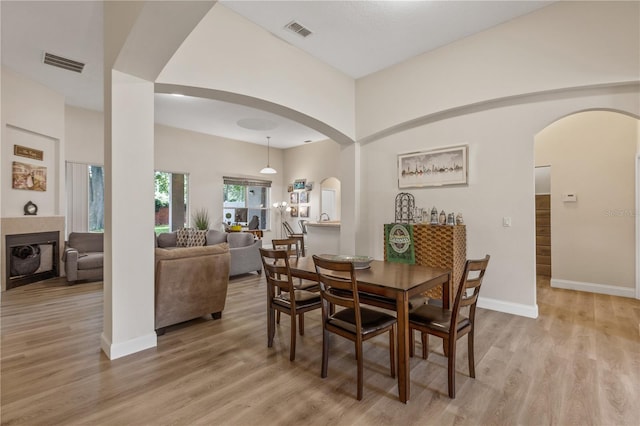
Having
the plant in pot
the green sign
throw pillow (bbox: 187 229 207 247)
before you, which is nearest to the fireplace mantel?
throw pillow (bbox: 187 229 207 247)

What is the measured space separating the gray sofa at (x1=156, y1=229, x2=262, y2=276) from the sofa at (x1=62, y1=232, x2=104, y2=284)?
116 cm

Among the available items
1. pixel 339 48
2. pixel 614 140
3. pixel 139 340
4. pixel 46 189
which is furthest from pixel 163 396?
pixel 614 140

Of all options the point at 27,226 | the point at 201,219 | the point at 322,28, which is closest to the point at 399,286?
the point at 322,28

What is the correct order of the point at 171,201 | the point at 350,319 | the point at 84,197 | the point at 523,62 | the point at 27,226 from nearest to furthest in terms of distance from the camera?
the point at 350,319
the point at 523,62
the point at 27,226
the point at 84,197
the point at 171,201

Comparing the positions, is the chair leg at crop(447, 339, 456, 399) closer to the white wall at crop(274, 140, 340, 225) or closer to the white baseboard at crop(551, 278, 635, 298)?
the white baseboard at crop(551, 278, 635, 298)

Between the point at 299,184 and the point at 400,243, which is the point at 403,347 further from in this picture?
the point at 299,184

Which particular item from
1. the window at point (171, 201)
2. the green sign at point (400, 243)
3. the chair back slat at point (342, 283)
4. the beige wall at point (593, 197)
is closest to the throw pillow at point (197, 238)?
the window at point (171, 201)

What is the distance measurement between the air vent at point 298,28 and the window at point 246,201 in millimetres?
5443

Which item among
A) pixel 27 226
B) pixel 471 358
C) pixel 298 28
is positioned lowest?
pixel 471 358

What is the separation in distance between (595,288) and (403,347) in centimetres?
450

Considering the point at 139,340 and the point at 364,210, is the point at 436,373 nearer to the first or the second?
the point at 139,340

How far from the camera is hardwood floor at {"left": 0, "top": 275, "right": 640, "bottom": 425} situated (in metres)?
1.85

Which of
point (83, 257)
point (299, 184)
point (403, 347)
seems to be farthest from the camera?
point (299, 184)

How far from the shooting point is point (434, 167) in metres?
4.31
